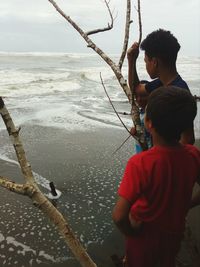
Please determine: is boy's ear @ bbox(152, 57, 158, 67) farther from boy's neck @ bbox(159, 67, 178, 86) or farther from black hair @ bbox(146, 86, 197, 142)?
black hair @ bbox(146, 86, 197, 142)

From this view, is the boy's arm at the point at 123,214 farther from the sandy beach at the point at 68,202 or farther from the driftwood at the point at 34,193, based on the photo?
the sandy beach at the point at 68,202

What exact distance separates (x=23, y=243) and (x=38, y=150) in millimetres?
3458

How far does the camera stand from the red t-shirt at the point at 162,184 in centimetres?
170

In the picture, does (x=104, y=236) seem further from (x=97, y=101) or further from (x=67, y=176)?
(x=97, y=101)

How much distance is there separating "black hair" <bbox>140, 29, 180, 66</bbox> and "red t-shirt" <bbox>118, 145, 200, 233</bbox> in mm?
1052

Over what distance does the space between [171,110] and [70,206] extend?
304cm

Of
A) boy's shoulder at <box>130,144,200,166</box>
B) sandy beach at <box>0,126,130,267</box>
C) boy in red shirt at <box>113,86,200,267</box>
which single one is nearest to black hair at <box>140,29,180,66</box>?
boy in red shirt at <box>113,86,200,267</box>

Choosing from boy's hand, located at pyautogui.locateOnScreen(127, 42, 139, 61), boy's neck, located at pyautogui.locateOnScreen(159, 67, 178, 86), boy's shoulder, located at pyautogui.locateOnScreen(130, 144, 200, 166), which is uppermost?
boy's hand, located at pyautogui.locateOnScreen(127, 42, 139, 61)

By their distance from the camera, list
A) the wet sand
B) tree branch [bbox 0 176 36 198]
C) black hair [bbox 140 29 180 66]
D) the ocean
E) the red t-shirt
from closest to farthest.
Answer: the red t-shirt
tree branch [bbox 0 176 36 198]
black hair [bbox 140 29 180 66]
the wet sand
the ocean

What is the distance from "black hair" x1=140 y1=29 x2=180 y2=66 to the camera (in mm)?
2631

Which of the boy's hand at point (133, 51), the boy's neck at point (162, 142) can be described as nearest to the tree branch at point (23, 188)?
the boy's neck at point (162, 142)

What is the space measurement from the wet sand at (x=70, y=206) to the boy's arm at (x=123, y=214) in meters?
1.55

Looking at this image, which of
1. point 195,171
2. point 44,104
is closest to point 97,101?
point 44,104

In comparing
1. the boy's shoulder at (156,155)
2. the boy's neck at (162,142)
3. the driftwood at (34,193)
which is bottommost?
the driftwood at (34,193)
